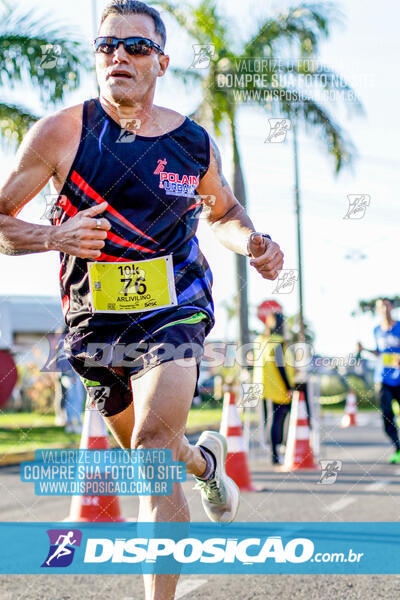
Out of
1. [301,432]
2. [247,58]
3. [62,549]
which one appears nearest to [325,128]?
[247,58]

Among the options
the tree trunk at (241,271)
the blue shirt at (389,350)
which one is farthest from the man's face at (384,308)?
the tree trunk at (241,271)

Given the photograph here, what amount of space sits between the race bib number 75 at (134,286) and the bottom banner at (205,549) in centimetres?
78

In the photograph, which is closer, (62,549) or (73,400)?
(62,549)

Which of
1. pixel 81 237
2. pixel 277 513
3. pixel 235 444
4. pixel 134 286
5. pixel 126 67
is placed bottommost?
pixel 277 513

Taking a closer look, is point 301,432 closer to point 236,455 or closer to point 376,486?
point 376,486

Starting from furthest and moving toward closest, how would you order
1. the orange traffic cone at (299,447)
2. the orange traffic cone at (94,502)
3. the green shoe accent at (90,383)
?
1. the orange traffic cone at (299,447)
2. the orange traffic cone at (94,502)
3. the green shoe accent at (90,383)

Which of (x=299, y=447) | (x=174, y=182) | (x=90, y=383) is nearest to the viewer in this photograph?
(x=174, y=182)

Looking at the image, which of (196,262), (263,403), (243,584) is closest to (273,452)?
(263,403)

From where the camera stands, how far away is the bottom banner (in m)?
2.76

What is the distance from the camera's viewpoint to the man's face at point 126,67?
3.03m

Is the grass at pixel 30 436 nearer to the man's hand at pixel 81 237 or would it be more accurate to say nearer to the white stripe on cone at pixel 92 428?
the white stripe on cone at pixel 92 428

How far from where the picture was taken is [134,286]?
118 inches

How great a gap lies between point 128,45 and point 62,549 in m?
2.61

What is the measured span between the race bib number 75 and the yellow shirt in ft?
21.5
